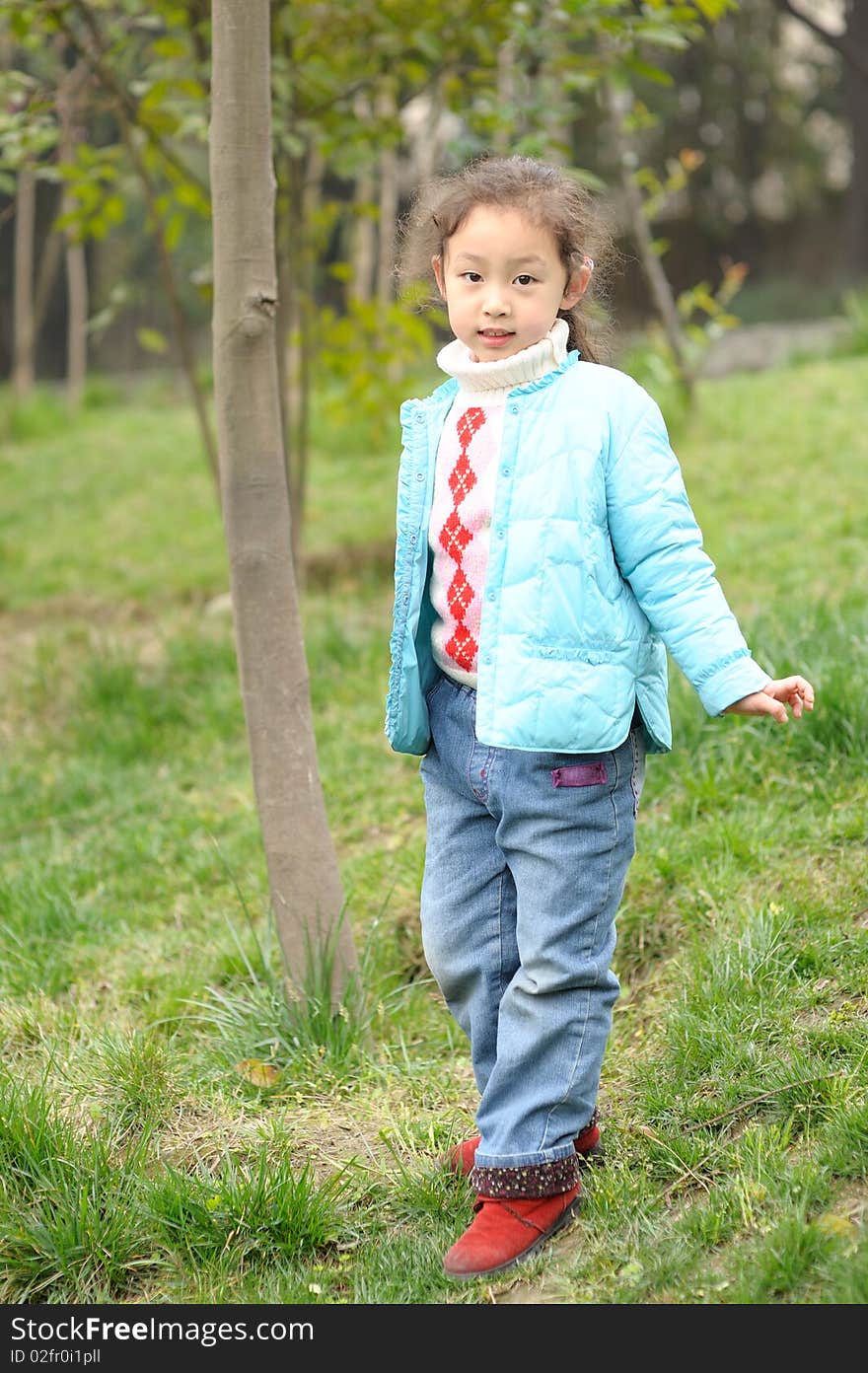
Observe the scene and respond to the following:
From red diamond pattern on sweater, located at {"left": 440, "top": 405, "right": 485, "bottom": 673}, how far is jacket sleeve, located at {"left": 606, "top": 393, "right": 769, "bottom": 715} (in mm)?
225

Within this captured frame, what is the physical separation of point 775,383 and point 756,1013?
19.4 ft

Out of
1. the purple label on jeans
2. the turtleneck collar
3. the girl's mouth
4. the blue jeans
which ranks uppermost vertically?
the girl's mouth

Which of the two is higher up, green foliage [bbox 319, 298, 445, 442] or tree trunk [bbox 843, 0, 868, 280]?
tree trunk [bbox 843, 0, 868, 280]

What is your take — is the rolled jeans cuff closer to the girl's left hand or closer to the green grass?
the green grass

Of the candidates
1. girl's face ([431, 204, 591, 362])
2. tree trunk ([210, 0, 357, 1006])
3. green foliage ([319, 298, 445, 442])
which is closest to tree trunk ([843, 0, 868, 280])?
green foliage ([319, 298, 445, 442])

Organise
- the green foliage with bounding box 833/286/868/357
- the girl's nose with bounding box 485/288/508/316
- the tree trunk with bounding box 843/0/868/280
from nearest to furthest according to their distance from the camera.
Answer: the girl's nose with bounding box 485/288/508/316 → the green foliage with bounding box 833/286/868/357 → the tree trunk with bounding box 843/0/868/280

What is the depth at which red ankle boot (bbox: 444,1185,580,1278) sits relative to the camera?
2119mm

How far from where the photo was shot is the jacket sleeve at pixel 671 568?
6.63ft

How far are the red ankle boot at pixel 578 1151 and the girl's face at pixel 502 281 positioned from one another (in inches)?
48.8

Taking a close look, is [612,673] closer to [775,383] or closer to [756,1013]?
[756,1013]

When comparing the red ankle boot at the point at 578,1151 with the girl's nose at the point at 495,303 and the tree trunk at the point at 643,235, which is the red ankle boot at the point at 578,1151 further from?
the tree trunk at the point at 643,235

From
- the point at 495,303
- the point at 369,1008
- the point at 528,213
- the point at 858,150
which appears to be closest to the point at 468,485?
the point at 495,303

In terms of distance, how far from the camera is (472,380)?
2.20m

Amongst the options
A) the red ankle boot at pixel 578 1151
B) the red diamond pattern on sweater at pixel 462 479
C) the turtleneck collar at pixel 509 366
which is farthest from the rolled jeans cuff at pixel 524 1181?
the turtleneck collar at pixel 509 366
